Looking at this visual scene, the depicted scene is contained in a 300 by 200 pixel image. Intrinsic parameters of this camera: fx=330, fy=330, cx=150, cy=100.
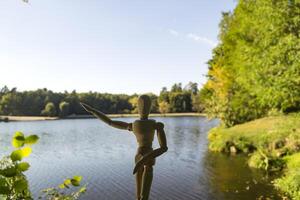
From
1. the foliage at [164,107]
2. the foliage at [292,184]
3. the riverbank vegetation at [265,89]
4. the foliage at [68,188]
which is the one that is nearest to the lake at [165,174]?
the foliage at [292,184]

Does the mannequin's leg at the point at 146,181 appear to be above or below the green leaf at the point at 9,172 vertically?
below

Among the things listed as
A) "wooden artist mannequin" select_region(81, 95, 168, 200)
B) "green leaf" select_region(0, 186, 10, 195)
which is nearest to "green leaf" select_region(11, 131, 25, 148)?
"green leaf" select_region(0, 186, 10, 195)

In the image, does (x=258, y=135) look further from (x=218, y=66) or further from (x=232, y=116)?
(x=218, y=66)

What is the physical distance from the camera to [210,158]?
98.3 ft

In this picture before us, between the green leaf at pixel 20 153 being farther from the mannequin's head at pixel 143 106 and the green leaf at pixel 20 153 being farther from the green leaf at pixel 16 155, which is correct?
the mannequin's head at pixel 143 106

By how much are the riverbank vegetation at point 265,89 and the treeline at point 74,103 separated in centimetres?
7642

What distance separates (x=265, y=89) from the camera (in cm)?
1855

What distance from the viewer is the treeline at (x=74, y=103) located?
4744 inches

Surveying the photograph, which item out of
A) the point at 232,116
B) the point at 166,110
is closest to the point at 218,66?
the point at 232,116

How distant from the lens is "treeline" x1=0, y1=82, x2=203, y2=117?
120 m

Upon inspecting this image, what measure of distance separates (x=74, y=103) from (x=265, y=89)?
114 meters

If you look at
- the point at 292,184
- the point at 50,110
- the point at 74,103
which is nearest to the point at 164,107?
the point at 74,103

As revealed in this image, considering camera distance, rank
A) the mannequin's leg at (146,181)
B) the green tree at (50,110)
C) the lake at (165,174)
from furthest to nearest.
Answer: the green tree at (50,110)
the lake at (165,174)
the mannequin's leg at (146,181)

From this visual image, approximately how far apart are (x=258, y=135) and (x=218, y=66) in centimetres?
1500
